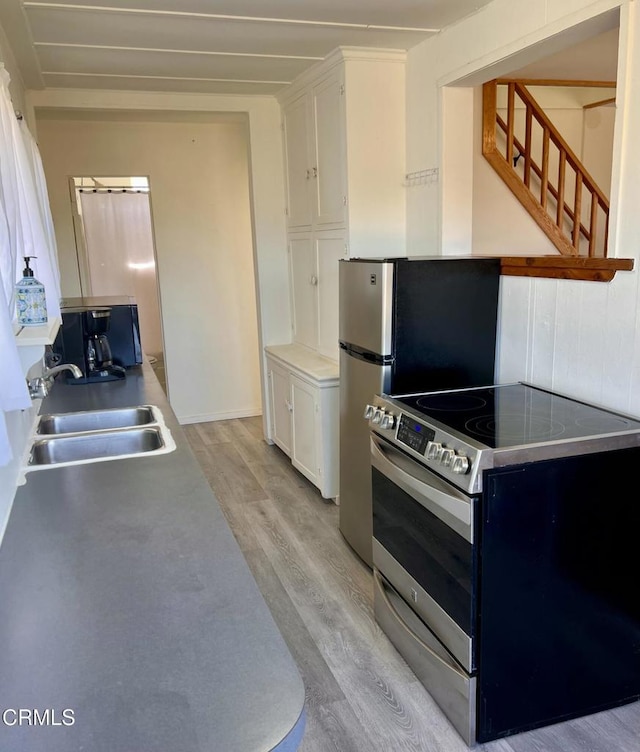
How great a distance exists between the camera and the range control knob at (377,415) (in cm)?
227

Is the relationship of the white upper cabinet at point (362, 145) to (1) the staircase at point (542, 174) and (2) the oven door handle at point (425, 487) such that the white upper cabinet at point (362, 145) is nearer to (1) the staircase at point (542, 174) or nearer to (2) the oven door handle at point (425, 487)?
(1) the staircase at point (542, 174)

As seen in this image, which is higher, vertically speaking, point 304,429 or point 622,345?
point 622,345

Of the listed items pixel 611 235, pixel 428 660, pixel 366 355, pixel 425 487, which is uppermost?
pixel 611 235

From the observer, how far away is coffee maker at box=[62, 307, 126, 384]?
3.23 meters

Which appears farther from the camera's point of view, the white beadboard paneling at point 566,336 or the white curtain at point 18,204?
the white beadboard paneling at point 566,336

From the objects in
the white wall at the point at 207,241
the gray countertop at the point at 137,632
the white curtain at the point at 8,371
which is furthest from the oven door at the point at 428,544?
the white wall at the point at 207,241

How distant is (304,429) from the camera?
3834 millimetres

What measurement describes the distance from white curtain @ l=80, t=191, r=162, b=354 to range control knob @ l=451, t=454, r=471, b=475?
5.59 metres

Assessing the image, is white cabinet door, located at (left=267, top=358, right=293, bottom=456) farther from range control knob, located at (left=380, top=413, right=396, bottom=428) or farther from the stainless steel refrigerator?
range control knob, located at (left=380, top=413, right=396, bottom=428)

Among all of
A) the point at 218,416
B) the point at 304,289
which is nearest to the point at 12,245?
the point at 304,289

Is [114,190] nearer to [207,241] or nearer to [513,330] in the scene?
[207,241]

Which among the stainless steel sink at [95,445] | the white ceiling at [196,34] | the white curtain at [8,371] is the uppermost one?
the white ceiling at [196,34]

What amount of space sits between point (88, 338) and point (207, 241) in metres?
2.19

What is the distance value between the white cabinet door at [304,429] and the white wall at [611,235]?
3.81ft
